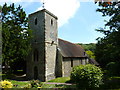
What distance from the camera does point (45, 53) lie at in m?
20.6

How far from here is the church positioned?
68.2 feet

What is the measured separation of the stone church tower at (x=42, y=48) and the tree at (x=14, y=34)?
9.32ft

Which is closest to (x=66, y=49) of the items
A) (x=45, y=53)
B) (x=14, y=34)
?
(x=45, y=53)

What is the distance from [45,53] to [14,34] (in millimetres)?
6457

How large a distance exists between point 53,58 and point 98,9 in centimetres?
1295

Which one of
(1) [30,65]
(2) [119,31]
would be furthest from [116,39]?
(1) [30,65]

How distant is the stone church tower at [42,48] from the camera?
20641mm

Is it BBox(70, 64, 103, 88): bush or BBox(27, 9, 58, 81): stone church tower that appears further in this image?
BBox(27, 9, 58, 81): stone church tower

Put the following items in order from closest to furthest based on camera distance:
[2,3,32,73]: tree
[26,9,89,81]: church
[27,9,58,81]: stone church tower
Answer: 1. [2,3,32,73]: tree
2. [27,9,58,81]: stone church tower
3. [26,9,89,81]: church

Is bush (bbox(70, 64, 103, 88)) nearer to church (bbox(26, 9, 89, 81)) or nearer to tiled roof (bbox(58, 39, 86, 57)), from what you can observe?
church (bbox(26, 9, 89, 81))

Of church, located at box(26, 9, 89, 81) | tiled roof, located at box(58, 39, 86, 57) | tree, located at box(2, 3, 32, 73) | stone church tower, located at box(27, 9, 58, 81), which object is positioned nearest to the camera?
tree, located at box(2, 3, 32, 73)

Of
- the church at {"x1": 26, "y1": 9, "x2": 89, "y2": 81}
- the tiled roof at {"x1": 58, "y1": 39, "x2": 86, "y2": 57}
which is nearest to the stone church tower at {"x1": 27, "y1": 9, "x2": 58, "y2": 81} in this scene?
the church at {"x1": 26, "y1": 9, "x2": 89, "y2": 81}

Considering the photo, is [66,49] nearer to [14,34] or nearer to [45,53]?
[45,53]

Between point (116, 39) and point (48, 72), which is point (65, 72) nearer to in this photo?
point (48, 72)
